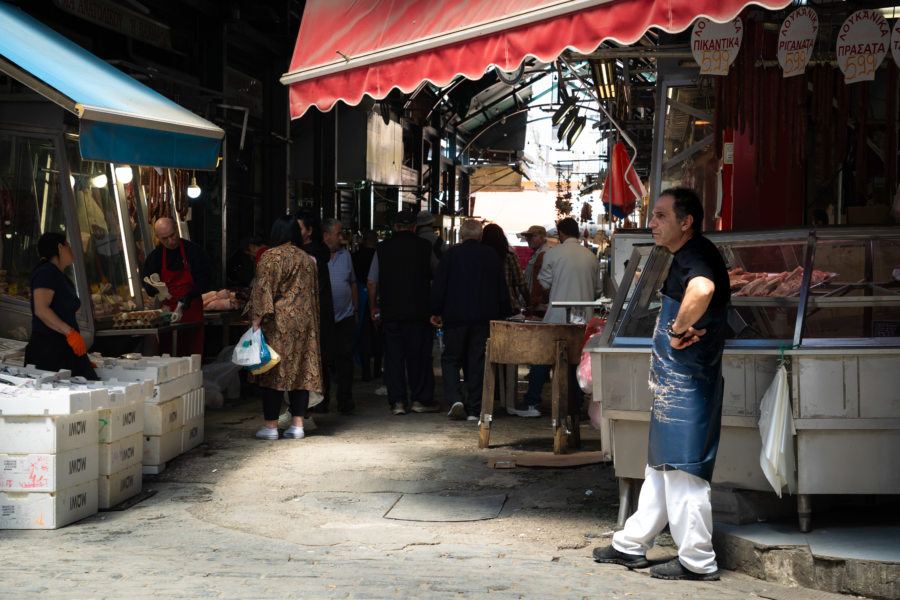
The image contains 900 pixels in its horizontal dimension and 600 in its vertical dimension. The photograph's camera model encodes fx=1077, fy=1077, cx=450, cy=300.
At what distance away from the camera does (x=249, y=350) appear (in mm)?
8711

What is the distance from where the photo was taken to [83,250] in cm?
956

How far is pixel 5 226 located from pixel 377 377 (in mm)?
5716

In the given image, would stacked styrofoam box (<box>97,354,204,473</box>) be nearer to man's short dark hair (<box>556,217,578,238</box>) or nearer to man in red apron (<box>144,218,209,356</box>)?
man in red apron (<box>144,218,209,356</box>)

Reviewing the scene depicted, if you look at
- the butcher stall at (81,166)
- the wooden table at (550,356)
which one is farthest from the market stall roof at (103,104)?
the wooden table at (550,356)

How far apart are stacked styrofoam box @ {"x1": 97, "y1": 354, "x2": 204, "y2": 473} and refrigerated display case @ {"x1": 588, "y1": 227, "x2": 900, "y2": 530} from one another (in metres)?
3.26

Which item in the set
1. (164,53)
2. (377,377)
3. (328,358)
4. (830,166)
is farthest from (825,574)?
(164,53)

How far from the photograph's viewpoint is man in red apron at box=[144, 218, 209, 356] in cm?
1059

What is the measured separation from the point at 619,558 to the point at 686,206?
5.99 ft

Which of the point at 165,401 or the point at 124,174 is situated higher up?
the point at 124,174

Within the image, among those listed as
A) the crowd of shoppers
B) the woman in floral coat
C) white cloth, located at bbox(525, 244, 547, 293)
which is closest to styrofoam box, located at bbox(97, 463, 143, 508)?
the woman in floral coat

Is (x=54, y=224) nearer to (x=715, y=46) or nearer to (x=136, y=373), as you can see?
(x=136, y=373)

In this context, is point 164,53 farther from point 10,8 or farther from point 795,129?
point 795,129

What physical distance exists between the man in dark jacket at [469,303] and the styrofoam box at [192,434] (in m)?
2.62

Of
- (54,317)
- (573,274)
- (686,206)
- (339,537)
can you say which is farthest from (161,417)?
(573,274)
